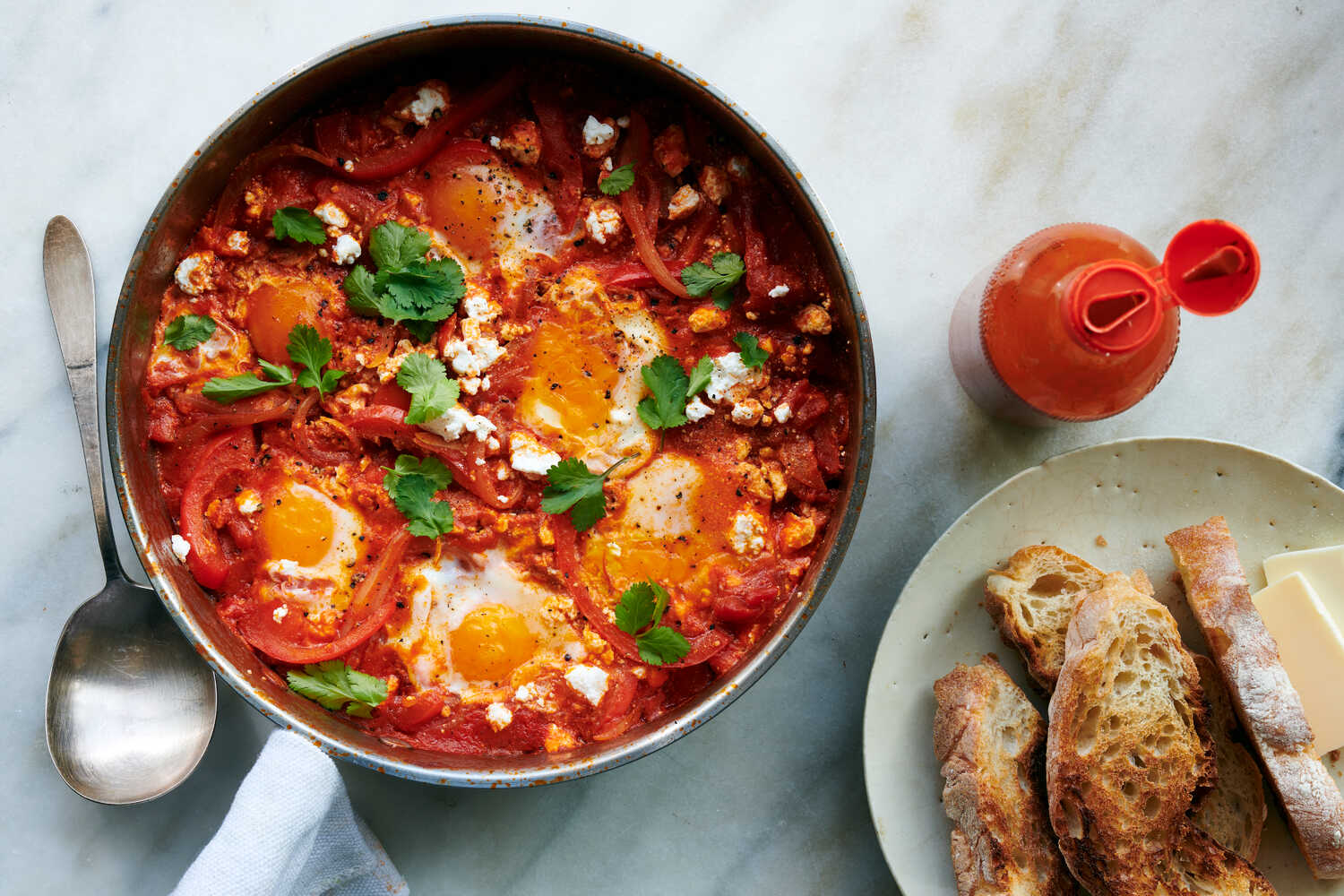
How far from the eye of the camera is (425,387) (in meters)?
2.87

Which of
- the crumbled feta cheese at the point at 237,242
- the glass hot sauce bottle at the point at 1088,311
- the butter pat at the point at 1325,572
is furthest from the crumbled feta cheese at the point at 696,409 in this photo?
the butter pat at the point at 1325,572

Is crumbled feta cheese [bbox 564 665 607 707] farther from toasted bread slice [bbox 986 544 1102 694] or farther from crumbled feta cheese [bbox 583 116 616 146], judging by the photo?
crumbled feta cheese [bbox 583 116 616 146]

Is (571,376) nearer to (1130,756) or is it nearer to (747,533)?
(747,533)

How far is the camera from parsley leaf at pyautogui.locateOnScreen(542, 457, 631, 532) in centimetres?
288

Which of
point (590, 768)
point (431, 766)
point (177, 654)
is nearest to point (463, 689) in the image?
point (431, 766)

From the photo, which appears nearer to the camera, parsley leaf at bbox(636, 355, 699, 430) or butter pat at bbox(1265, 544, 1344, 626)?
parsley leaf at bbox(636, 355, 699, 430)

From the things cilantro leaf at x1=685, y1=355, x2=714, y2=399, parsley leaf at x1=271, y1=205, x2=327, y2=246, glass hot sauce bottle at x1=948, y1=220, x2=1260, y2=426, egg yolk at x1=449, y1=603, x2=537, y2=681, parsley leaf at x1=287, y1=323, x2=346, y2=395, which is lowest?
egg yolk at x1=449, y1=603, x2=537, y2=681

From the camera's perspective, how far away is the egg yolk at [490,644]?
2924 millimetres

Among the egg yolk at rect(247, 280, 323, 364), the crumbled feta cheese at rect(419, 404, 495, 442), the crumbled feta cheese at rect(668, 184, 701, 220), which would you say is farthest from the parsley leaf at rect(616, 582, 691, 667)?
the egg yolk at rect(247, 280, 323, 364)

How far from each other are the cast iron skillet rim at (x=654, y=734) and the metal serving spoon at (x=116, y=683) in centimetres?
49

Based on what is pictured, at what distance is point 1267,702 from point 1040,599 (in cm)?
71

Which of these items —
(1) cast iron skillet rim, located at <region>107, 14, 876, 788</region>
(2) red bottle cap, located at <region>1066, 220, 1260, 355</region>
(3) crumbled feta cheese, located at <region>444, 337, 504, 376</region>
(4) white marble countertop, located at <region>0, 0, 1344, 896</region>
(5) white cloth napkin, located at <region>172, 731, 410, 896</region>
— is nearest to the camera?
(2) red bottle cap, located at <region>1066, 220, 1260, 355</region>

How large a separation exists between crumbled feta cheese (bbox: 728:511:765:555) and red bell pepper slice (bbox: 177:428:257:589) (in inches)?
58.0

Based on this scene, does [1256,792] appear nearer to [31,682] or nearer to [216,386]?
[216,386]
